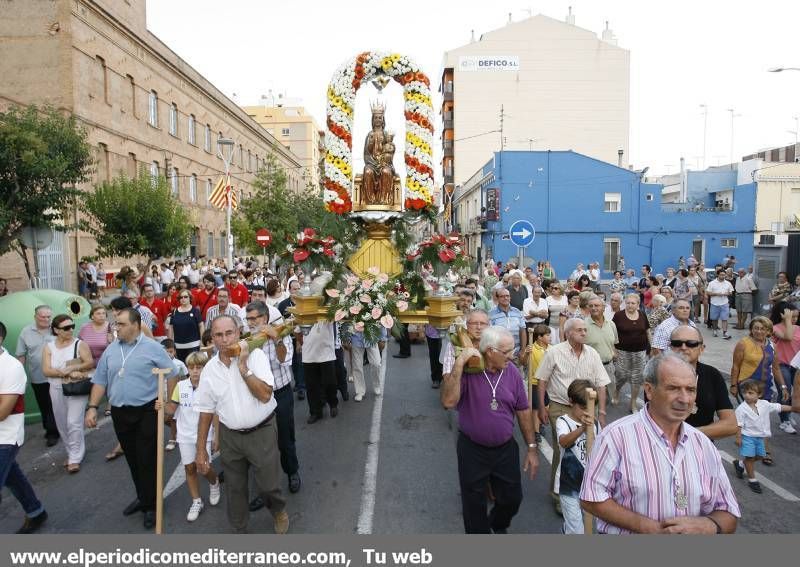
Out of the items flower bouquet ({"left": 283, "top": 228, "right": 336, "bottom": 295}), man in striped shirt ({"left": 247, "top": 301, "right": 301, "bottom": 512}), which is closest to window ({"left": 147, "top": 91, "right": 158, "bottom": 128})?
flower bouquet ({"left": 283, "top": 228, "right": 336, "bottom": 295})

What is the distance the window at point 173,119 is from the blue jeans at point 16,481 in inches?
1112

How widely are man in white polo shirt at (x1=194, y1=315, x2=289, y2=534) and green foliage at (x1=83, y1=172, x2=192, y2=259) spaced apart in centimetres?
1449

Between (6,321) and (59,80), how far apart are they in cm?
1673

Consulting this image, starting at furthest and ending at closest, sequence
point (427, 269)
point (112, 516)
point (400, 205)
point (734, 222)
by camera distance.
Answer: point (734, 222)
point (400, 205)
point (427, 269)
point (112, 516)

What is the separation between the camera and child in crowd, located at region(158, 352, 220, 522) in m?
4.94

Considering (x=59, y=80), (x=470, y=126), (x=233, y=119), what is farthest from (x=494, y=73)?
(x=59, y=80)

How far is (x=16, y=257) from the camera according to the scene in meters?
18.5

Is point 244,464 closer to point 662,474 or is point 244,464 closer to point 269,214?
point 662,474

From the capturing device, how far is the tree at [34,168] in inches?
459

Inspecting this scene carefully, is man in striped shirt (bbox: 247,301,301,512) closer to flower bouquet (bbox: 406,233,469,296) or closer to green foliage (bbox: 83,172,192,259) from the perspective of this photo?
flower bouquet (bbox: 406,233,469,296)

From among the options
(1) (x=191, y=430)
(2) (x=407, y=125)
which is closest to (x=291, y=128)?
(2) (x=407, y=125)

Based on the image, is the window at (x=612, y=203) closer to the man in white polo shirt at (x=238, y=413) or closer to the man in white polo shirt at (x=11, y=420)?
the man in white polo shirt at (x=238, y=413)

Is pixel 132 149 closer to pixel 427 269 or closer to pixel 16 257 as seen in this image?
pixel 16 257

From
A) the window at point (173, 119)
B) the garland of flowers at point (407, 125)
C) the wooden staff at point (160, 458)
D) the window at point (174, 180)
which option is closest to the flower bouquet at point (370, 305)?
the garland of flowers at point (407, 125)
